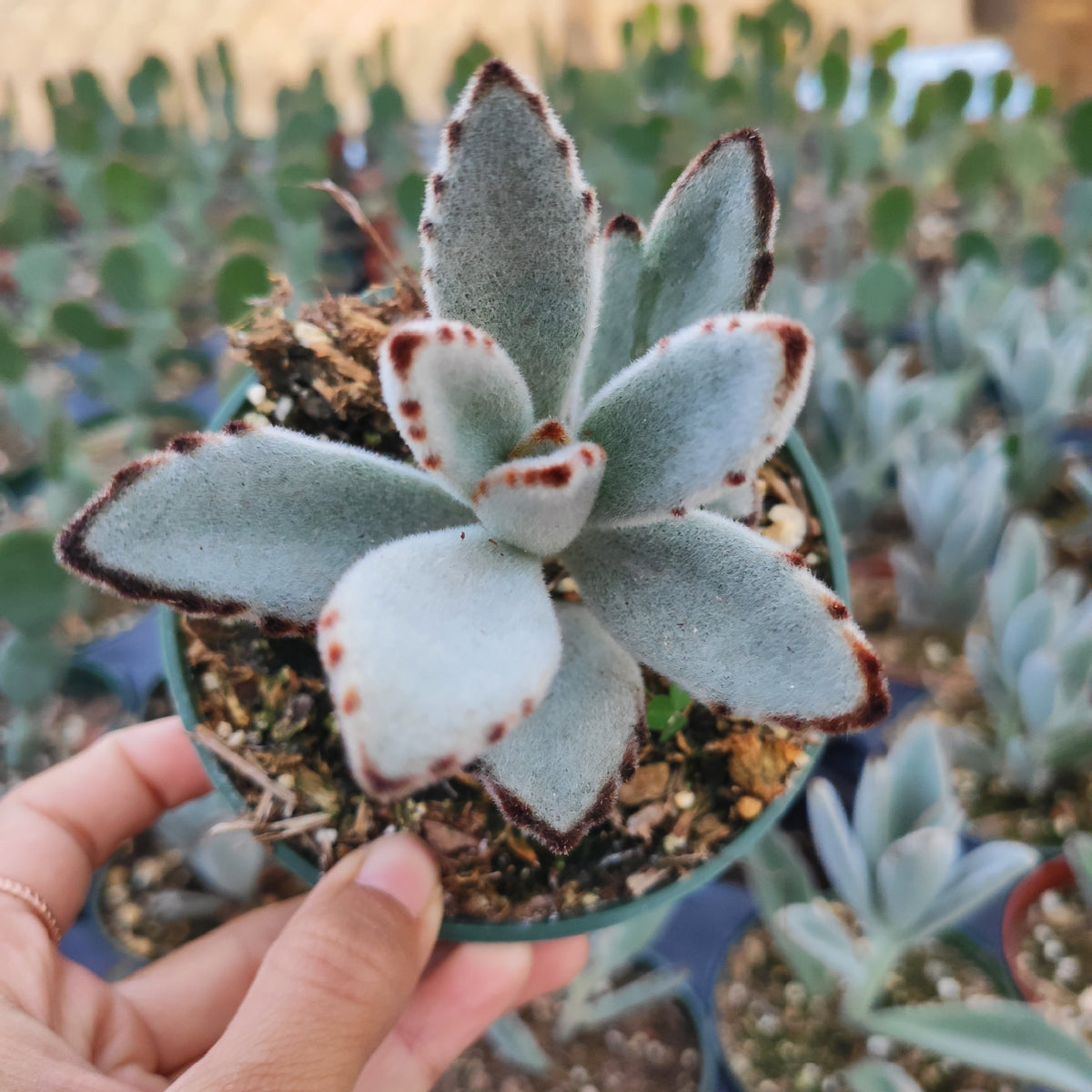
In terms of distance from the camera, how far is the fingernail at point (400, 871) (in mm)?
541

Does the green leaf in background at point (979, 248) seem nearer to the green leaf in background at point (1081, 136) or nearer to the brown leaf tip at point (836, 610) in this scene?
the green leaf in background at point (1081, 136)

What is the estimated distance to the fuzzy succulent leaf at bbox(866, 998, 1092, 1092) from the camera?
57 cm

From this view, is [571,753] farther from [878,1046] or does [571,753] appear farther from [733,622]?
[878,1046]

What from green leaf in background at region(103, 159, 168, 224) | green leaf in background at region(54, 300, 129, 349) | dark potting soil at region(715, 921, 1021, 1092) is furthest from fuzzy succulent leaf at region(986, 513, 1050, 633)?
green leaf in background at region(103, 159, 168, 224)

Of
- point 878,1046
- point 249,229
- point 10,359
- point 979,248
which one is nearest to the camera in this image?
point 878,1046

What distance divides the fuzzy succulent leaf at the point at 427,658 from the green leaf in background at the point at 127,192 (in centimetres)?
108

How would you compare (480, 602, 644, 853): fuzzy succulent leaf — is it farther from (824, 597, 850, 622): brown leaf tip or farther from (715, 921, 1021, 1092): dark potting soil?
(715, 921, 1021, 1092): dark potting soil

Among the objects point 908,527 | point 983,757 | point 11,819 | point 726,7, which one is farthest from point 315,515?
point 726,7

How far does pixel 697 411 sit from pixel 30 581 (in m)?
0.67

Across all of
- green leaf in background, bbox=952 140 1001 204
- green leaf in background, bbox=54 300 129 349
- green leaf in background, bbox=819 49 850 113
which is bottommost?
green leaf in background, bbox=54 300 129 349

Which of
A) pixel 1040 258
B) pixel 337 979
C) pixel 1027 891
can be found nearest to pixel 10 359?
pixel 337 979

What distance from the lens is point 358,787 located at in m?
0.59

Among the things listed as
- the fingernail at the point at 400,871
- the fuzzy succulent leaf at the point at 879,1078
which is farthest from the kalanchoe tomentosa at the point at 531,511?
the fuzzy succulent leaf at the point at 879,1078

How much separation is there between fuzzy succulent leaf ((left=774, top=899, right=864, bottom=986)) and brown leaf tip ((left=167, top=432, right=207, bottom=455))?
53 cm
